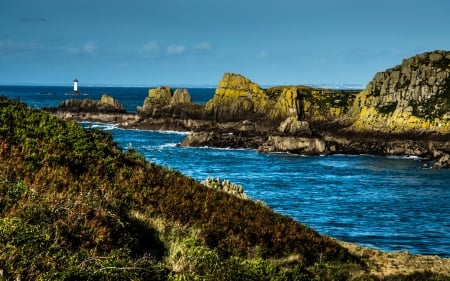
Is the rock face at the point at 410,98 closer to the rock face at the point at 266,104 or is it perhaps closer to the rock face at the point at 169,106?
the rock face at the point at 266,104

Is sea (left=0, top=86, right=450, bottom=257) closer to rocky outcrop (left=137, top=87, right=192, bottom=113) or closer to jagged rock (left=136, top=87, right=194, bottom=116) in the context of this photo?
jagged rock (left=136, top=87, right=194, bottom=116)

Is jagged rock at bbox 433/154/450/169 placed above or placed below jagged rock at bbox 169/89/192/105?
below

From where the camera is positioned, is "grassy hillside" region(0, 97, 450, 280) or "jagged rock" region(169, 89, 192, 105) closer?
"grassy hillside" region(0, 97, 450, 280)

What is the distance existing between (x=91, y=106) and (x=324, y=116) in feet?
233

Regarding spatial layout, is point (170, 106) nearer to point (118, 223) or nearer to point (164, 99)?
point (164, 99)

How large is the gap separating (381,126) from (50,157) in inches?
4003

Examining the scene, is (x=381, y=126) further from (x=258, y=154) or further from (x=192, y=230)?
(x=192, y=230)

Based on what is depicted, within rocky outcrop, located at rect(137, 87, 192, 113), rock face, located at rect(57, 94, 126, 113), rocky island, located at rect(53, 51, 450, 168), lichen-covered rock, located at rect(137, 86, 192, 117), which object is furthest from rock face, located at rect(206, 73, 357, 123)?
rock face, located at rect(57, 94, 126, 113)

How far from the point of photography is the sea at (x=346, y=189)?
42.5 meters

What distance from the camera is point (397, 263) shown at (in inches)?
753

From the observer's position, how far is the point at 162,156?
86375 millimetres

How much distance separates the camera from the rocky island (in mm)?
99125

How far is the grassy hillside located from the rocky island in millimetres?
68868

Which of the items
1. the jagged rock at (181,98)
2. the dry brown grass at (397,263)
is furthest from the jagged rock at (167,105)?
the dry brown grass at (397,263)
